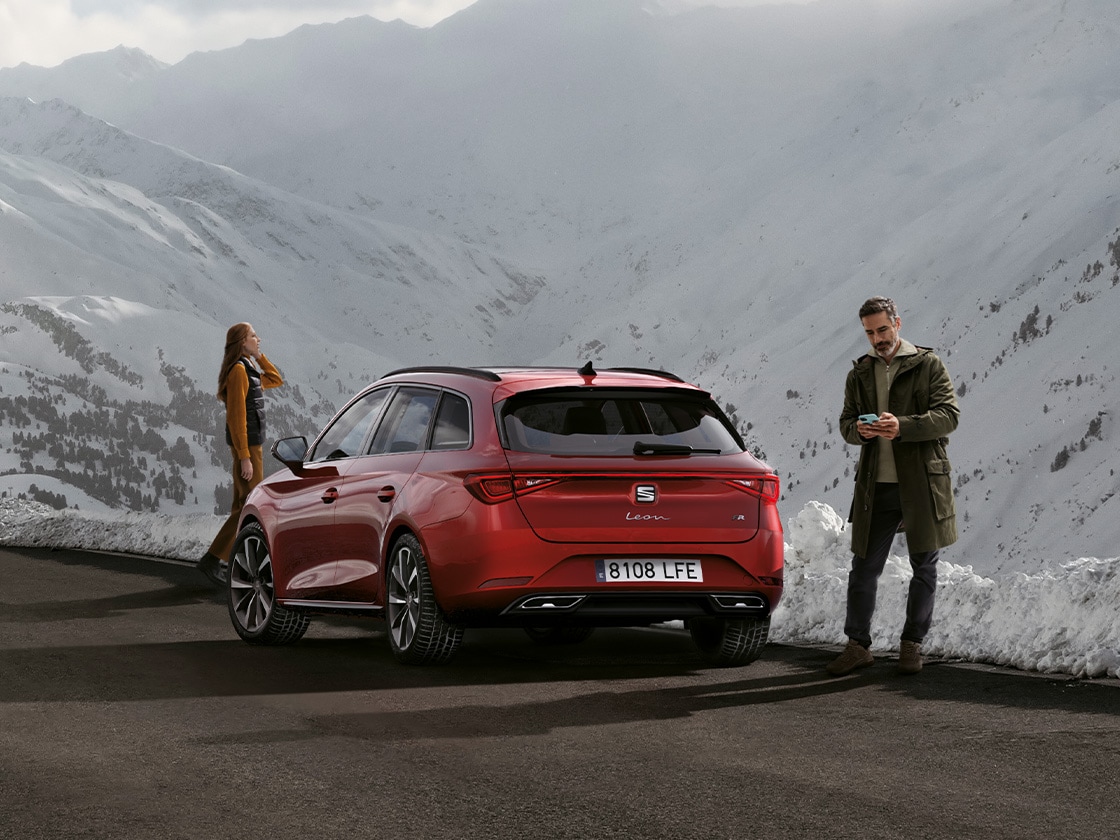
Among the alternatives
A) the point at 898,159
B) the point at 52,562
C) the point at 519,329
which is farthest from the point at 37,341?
the point at 52,562

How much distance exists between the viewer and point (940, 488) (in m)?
8.88

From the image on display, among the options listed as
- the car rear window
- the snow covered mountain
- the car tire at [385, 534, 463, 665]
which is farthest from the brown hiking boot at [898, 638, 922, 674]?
the snow covered mountain

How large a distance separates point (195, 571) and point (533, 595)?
27.8 ft

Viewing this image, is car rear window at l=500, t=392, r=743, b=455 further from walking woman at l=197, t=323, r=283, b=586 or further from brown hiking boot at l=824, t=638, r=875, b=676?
walking woman at l=197, t=323, r=283, b=586

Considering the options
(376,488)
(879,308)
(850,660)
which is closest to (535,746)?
(850,660)

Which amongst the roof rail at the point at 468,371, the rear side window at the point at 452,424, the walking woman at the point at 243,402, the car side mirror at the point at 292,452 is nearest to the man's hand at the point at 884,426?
the roof rail at the point at 468,371

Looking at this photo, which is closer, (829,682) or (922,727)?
(922,727)

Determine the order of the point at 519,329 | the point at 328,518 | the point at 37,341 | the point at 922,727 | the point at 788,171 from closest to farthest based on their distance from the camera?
the point at 922,727 < the point at 328,518 < the point at 788,171 < the point at 37,341 < the point at 519,329

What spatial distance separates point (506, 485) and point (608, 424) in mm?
894

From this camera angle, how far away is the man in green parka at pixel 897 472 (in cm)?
876

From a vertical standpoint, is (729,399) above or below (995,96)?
below

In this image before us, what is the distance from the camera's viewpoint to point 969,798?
5648 millimetres

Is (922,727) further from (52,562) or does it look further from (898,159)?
(898,159)

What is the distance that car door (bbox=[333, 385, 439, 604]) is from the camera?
9141 mm
